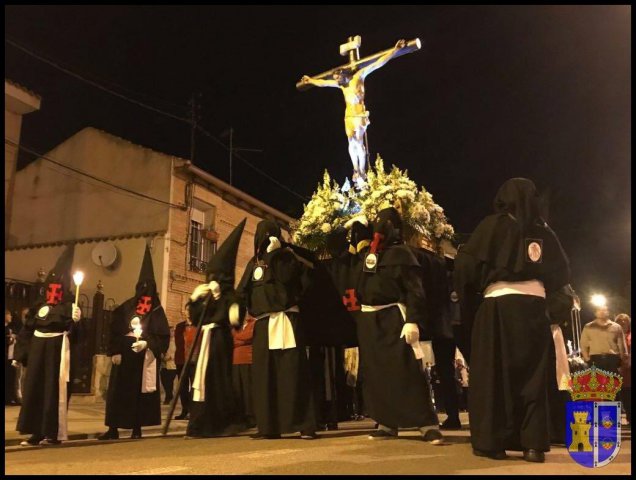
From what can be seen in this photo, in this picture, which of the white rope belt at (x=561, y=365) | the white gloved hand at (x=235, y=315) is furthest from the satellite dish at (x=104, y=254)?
the white rope belt at (x=561, y=365)

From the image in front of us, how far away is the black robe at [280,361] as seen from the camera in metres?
6.41

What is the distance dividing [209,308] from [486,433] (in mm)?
4047

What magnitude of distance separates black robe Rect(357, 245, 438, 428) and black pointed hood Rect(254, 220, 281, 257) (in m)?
1.35

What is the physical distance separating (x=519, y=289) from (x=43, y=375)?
5418mm

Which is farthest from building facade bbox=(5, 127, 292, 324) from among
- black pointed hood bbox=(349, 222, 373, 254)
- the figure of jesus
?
black pointed hood bbox=(349, 222, 373, 254)

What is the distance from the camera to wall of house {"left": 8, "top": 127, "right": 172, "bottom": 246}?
19.1 meters

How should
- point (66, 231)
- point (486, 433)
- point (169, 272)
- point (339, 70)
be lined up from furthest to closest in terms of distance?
1. point (66, 231)
2. point (169, 272)
3. point (339, 70)
4. point (486, 433)

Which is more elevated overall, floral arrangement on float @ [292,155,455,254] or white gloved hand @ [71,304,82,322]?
floral arrangement on float @ [292,155,455,254]

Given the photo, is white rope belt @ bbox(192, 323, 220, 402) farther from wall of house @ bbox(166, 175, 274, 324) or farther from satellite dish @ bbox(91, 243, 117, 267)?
satellite dish @ bbox(91, 243, 117, 267)

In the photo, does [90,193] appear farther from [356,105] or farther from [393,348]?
[393,348]

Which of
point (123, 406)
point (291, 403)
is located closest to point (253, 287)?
point (291, 403)

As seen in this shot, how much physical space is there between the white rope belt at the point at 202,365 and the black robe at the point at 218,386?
3 cm

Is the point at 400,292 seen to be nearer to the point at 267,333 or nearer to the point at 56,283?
the point at 267,333

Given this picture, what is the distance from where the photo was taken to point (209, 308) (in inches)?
300
